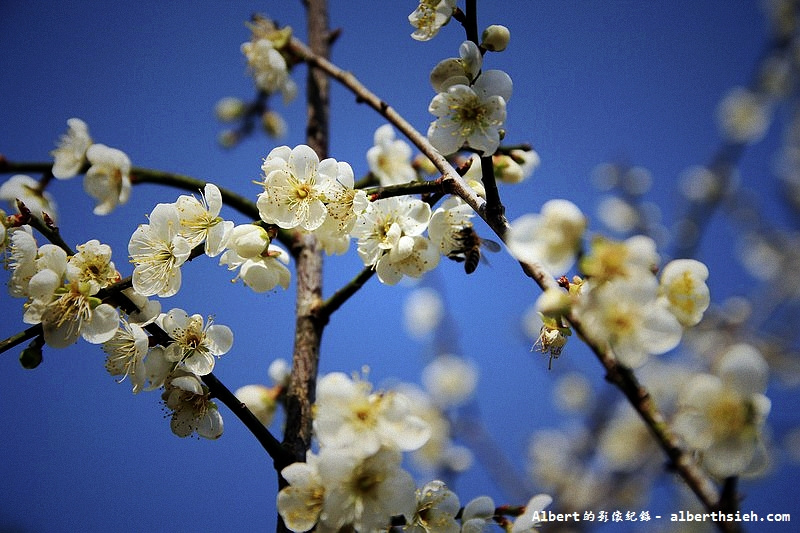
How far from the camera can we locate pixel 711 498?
607 millimetres

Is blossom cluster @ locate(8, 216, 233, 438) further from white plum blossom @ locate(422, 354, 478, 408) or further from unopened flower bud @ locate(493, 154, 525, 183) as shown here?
white plum blossom @ locate(422, 354, 478, 408)

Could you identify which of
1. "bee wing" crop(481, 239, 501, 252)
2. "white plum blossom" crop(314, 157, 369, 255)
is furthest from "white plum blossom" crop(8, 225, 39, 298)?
"bee wing" crop(481, 239, 501, 252)

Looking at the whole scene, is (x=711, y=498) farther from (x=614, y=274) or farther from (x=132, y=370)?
(x=132, y=370)

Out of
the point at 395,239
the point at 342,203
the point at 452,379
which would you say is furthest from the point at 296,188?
Result: the point at 452,379

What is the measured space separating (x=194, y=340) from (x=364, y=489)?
0.44 meters

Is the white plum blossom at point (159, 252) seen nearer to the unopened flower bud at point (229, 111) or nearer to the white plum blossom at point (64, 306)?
the white plum blossom at point (64, 306)

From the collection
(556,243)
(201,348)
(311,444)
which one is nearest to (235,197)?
(201,348)

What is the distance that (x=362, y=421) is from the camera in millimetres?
923

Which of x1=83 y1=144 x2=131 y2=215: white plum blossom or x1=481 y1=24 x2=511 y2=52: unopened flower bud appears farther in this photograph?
x1=83 y1=144 x2=131 y2=215: white plum blossom

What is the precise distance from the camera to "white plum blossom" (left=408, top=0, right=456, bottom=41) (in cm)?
105

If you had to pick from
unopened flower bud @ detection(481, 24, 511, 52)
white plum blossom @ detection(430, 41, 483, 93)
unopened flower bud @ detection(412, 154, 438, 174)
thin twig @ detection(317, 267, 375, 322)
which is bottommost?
thin twig @ detection(317, 267, 375, 322)

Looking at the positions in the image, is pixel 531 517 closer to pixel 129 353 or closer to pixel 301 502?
pixel 301 502

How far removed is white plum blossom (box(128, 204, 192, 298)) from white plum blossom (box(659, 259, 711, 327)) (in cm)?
88

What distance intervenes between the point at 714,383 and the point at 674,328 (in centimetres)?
9
